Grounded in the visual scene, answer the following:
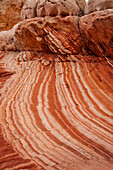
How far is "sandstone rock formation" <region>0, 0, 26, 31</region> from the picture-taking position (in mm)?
14594

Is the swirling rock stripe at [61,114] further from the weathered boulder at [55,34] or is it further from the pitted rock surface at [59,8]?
the pitted rock surface at [59,8]

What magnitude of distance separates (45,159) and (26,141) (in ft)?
1.83

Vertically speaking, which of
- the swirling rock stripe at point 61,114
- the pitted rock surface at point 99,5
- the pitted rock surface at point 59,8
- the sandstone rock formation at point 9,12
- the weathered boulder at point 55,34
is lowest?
the swirling rock stripe at point 61,114

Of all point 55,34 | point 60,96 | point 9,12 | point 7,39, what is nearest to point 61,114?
point 60,96

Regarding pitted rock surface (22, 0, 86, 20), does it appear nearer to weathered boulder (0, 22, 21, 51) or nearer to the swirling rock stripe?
the swirling rock stripe

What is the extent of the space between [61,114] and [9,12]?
15280 millimetres

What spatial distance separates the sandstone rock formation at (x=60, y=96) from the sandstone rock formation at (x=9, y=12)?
9680mm

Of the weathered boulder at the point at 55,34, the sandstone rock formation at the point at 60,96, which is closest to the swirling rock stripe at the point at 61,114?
the sandstone rock formation at the point at 60,96

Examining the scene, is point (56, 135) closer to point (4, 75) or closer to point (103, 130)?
point (103, 130)

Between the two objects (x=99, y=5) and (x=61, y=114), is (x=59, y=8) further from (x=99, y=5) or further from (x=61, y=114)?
(x=61, y=114)

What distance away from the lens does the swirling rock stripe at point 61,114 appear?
2.21 m

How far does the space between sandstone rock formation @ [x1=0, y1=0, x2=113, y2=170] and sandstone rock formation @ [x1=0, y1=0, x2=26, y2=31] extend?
9680mm

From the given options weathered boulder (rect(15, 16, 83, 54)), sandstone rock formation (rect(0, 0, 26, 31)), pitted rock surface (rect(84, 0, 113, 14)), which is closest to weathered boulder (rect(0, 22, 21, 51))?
weathered boulder (rect(15, 16, 83, 54))

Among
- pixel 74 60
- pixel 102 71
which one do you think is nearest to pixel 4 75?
pixel 74 60
